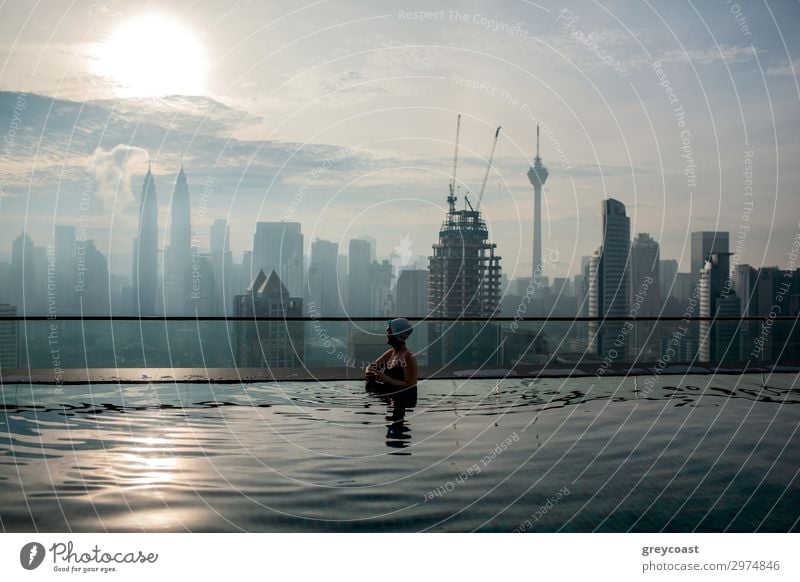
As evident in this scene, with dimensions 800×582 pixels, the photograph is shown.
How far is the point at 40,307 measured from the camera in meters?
9.64

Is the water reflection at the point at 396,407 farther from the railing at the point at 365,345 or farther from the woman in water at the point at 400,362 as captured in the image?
the railing at the point at 365,345

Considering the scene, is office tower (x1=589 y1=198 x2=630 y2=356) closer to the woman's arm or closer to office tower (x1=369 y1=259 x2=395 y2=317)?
office tower (x1=369 y1=259 x2=395 y2=317)

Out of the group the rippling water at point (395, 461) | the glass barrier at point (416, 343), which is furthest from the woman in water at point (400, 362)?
the glass barrier at point (416, 343)

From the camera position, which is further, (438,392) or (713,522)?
(438,392)

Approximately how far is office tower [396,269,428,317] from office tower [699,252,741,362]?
4088 millimetres

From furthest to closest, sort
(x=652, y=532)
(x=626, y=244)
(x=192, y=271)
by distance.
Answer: (x=626, y=244)
(x=192, y=271)
(x=652, y=532)

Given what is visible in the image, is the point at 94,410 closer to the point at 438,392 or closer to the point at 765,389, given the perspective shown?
the point at 438,392

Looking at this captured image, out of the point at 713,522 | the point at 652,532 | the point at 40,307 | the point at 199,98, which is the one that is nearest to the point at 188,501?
the point at 652,532

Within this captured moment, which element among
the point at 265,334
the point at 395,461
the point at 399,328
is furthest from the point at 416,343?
the point at 395,461

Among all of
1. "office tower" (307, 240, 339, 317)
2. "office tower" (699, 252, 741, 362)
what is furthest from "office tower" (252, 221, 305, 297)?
"office tower" (699, 252, 741, 362)

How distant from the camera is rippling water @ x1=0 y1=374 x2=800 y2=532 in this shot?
414 cm

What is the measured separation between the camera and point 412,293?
1108 centimetres

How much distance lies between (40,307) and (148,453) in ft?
16.6

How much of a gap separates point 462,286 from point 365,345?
2.75 meters
